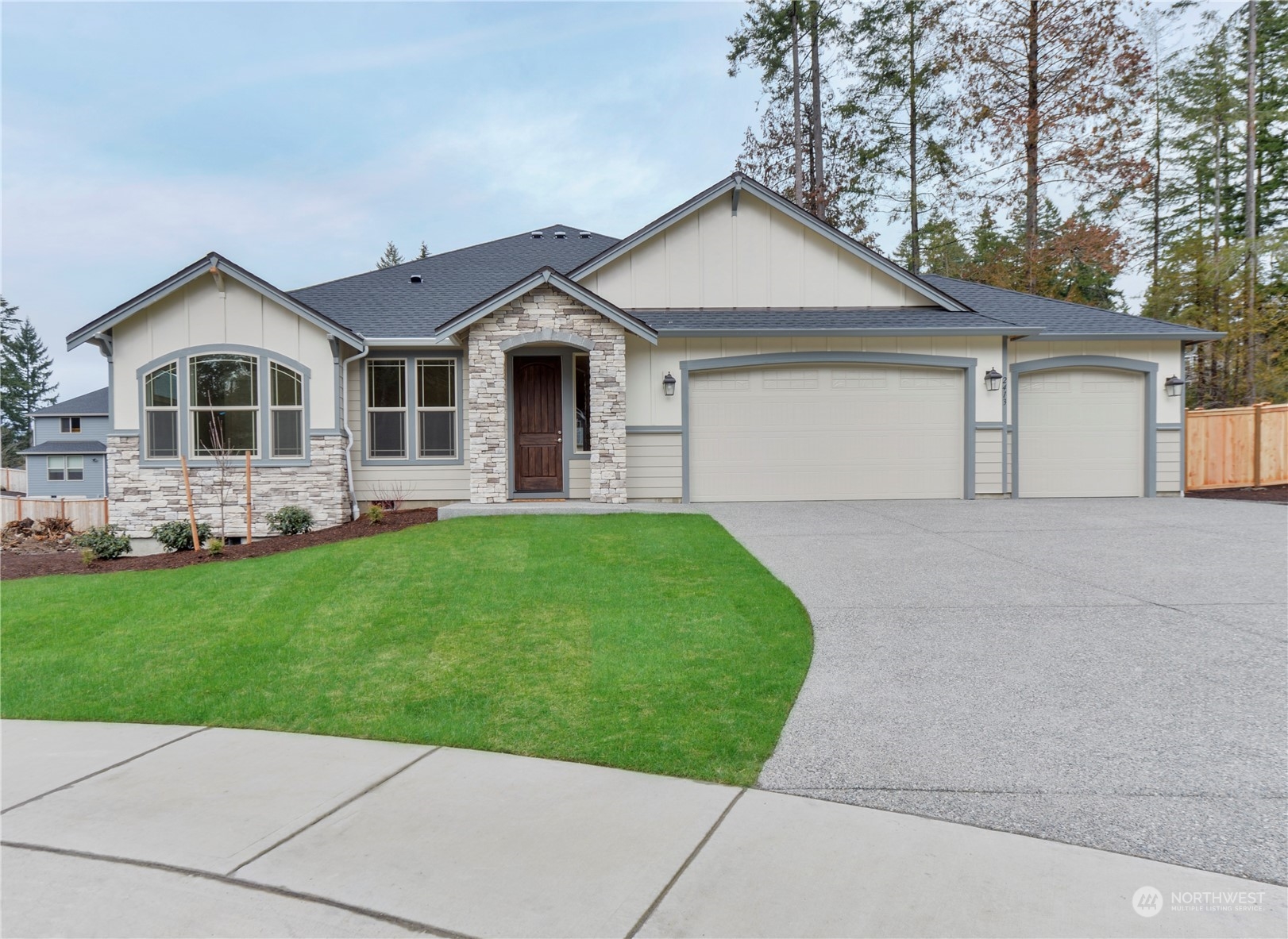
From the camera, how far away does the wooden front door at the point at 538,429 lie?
40.1 ft

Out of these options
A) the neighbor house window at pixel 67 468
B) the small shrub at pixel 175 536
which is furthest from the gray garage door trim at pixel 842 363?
the neighbor house window at pixel 67 468

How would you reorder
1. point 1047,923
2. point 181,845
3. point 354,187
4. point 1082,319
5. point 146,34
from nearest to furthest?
point 1047,923 → point 181,845 → point 146,34 → point 1082,319 → point 354,187

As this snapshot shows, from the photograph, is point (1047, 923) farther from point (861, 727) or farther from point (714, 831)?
point (861, 727)

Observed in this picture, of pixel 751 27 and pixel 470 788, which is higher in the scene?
pixel 751 27

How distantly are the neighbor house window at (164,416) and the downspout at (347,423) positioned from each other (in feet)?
8.15

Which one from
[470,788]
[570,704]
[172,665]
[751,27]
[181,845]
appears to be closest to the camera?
[181,845]

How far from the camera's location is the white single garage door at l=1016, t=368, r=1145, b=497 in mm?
13023

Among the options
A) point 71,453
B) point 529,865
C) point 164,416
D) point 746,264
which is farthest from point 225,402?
point 71,453

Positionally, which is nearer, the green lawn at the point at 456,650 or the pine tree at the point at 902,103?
the green lawn at the point at 456,650

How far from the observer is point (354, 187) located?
1009 inches

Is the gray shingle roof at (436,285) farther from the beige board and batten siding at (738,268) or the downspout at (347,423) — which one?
the beige board and batten siding at (738,268)

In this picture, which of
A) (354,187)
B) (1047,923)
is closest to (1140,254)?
(354,187)

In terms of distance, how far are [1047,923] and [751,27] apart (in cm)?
2547

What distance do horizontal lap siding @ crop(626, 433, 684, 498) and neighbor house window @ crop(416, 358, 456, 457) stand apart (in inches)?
124
